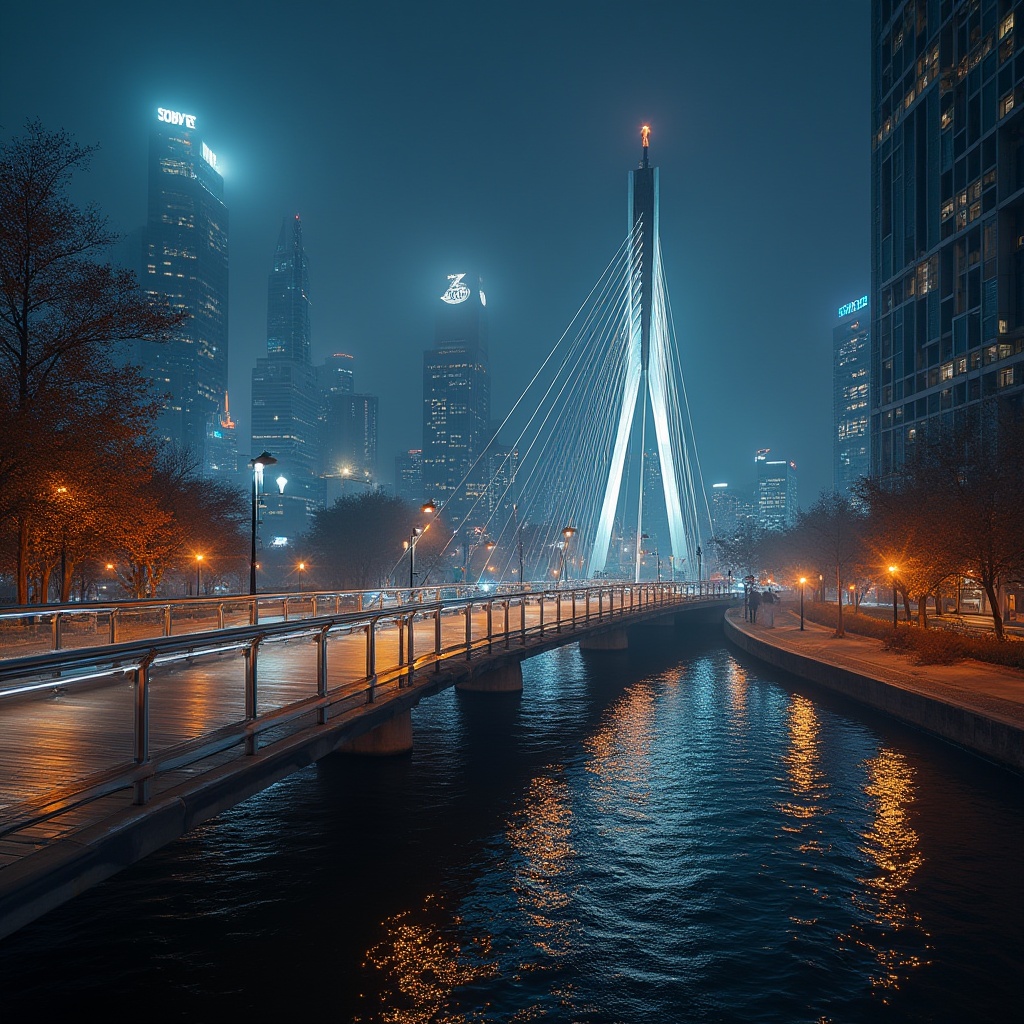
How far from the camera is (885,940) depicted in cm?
842

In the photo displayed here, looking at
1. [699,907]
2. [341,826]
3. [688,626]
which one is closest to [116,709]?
[341,826]

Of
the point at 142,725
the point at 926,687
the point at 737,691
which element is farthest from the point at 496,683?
the point at 142,725

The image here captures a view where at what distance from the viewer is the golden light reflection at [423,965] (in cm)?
700

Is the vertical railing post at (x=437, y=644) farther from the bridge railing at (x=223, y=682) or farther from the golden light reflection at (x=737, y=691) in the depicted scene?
the golden light reflection at (x=737, y=691)

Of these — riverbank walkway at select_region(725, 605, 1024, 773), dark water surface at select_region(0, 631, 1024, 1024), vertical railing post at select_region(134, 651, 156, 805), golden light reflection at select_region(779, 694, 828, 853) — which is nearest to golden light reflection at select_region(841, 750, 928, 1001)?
dark water surface at select_region(0, 631, 1024, 1024)

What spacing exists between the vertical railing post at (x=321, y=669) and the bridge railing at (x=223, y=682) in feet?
0.04

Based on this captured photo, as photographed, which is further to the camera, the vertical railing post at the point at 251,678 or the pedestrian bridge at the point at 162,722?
the vertical railing post at the point at 251,678

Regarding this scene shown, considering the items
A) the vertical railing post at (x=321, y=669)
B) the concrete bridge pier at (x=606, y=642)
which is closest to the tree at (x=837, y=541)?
the concrete bridge pier at (x=606, y=642)

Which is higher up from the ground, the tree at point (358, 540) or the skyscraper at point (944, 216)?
the skyscraper at point (944, 216)

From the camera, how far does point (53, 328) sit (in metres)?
20.4

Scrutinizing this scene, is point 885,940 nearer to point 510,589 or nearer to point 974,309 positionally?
point 510,589

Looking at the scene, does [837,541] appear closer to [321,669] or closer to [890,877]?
[890,877]

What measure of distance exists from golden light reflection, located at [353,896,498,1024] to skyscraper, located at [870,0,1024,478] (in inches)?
1405

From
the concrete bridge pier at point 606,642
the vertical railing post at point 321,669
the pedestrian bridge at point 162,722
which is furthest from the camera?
the concrete bridge pier at point 606,642
